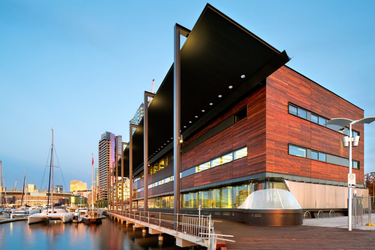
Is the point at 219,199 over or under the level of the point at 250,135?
under

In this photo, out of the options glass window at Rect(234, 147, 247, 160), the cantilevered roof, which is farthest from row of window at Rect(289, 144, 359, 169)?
the cantilevered roof

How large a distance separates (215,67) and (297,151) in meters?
8.96

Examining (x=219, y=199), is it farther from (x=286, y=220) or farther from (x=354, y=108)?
(x=354, y=108)

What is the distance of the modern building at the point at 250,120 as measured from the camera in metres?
15.0

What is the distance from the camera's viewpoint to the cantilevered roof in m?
13.0

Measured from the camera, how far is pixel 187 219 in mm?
11992

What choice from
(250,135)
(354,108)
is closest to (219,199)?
(250,135)

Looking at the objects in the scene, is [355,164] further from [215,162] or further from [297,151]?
[215,162]

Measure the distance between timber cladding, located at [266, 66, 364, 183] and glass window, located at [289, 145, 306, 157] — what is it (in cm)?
30

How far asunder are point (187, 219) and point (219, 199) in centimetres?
1199

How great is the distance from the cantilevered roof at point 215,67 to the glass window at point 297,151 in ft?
17.1

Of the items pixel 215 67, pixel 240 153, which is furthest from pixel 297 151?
pixel 215 67

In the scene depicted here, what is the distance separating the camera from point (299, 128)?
19.9 m

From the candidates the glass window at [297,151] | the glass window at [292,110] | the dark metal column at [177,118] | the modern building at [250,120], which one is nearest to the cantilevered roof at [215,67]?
the modern building at [250,120]
